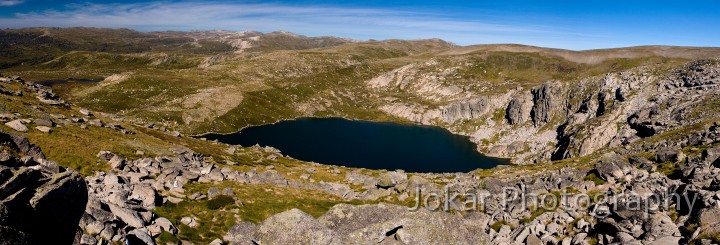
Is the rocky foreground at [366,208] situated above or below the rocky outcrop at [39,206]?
below

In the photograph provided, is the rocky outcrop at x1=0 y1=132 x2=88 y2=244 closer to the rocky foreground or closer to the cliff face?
the rocky foreground

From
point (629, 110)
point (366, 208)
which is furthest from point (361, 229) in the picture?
point (629, 110)

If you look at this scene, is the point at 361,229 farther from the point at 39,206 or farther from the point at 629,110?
the point at 629,110

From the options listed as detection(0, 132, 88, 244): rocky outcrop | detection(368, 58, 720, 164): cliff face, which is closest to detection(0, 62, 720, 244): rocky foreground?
detection(0, 132, 88, 244): rocky outcrop

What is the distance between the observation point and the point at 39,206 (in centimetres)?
1789

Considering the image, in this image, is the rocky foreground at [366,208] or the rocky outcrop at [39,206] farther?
the rocky foreground at [366,208]

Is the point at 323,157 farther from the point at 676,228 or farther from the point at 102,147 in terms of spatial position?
the point at 676,228

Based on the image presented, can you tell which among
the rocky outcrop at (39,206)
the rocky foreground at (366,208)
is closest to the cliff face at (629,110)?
the rocky foreground at (366,208)

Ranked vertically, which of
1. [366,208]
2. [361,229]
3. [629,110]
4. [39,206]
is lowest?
[366,208]

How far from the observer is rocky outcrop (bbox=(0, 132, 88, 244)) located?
644 inches

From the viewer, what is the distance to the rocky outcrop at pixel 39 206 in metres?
16.4

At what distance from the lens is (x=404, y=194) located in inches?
2488

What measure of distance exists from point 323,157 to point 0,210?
151 m

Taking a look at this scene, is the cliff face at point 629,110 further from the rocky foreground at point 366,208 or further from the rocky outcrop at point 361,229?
the rocky outcrop at point 361,229
